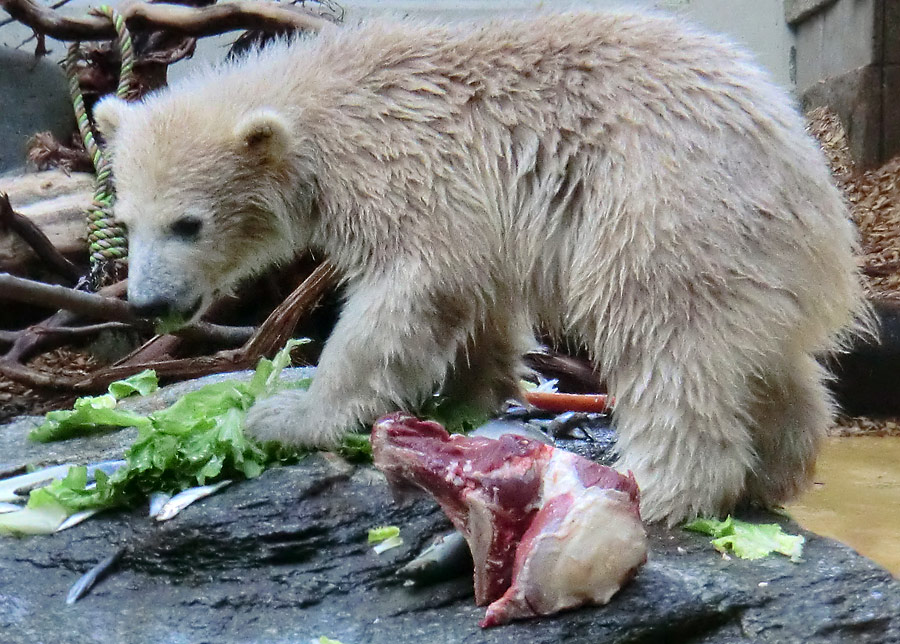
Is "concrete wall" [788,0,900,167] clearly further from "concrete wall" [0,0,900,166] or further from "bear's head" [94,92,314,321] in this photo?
"bear's head" [94,92,314,321]

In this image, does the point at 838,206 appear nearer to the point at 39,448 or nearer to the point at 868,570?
the point at 868,570

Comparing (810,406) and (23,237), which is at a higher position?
(23,237)

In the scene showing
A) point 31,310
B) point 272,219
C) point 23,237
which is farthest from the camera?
point 31,310

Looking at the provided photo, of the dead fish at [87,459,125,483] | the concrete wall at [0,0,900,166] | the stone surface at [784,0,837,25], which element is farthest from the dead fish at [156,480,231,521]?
the stone surface at [784,0,837,25]

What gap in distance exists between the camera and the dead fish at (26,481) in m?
3.04

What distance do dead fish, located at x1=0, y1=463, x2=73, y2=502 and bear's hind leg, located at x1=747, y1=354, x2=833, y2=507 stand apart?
2.25 m

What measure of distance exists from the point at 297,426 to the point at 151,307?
640 mm

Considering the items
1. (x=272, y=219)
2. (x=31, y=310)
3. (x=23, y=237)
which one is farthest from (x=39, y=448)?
(x=31, y=310)

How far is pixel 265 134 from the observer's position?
10.1 ft

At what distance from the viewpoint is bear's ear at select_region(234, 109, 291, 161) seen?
9.94 ft

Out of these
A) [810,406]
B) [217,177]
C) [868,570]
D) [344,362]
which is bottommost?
[868,570]

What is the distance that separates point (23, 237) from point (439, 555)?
4113mm

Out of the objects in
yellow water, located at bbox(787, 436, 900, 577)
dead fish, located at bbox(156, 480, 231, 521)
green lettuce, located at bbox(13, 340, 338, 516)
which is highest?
green lettuce, located at bbox(13, 340, 338, 516)

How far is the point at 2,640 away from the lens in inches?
90.7
